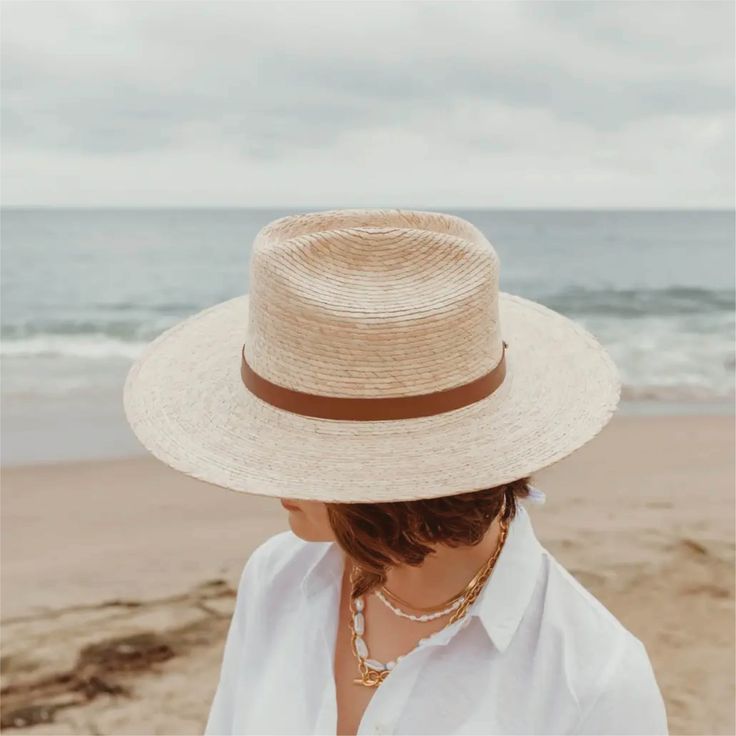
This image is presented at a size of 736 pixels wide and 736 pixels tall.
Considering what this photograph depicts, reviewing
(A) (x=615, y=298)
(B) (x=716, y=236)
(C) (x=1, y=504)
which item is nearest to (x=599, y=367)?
(C) (x=1, y=504)

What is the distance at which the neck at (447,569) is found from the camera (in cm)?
129

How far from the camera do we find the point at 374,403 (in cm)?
113

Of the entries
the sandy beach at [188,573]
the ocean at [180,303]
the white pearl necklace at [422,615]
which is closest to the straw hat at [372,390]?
the white pearl necklace at [422,615]

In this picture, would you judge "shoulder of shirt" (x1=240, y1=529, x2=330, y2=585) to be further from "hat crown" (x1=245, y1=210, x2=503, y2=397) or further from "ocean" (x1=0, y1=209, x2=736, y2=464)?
"ocean" (x1=0, y1=209, x2=736, y2=464)

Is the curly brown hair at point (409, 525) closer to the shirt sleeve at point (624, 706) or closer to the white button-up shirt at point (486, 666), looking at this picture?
the white button-up shirt at point (486, 666)

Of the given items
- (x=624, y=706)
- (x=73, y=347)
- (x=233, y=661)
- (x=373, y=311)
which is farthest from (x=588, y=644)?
(x=73, y=347)

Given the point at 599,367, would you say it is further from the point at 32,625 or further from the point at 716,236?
the point at 716,236

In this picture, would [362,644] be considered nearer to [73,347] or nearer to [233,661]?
[233,661]

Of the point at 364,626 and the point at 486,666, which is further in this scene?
the point at 364,626

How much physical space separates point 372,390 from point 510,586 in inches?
14.2

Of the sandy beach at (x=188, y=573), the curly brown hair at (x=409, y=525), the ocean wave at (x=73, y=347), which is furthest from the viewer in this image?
A: the ocean wave at (x=73, y=347)

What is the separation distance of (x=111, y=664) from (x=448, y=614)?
2.40m

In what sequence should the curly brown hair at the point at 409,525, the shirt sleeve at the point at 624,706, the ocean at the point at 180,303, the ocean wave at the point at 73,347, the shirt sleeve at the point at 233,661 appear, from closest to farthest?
the shirt sleeve at the point at 624,706 < the curly brown hair at the point at 409,525 < the shirt sleeve at the point at 233,661 < the ocean at the point at 180,303 < the ocean wave at the point at 73,347

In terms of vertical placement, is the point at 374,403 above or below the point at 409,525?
above
